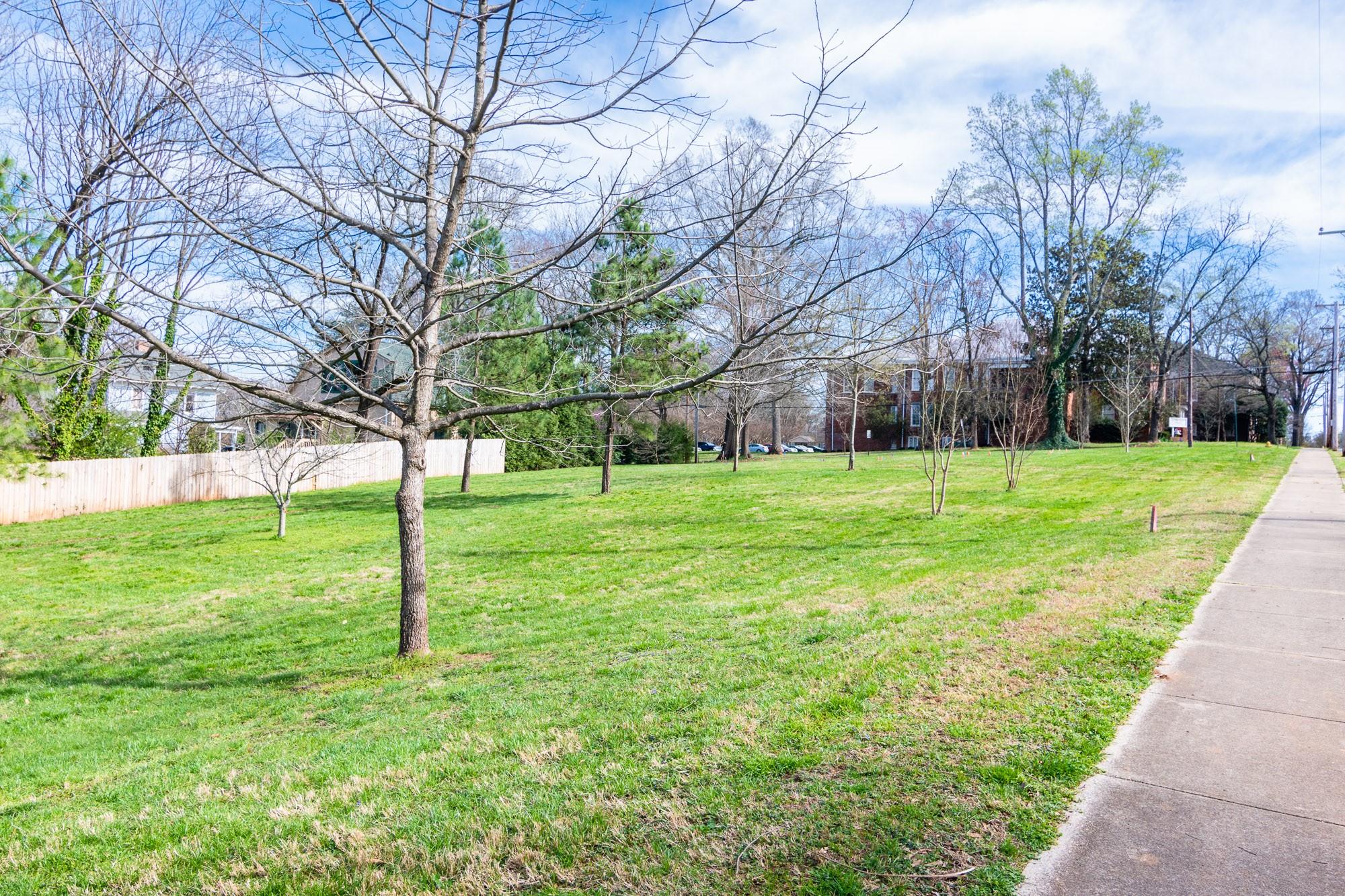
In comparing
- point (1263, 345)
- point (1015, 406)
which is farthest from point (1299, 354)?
point (1015, 406)

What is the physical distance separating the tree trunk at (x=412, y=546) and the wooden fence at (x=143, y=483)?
10.3 metres

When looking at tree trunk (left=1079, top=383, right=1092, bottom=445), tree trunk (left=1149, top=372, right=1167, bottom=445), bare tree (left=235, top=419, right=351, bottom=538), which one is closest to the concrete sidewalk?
bare tree (left=235, top=419, right=351, bottom=538)

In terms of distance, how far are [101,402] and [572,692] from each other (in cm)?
612

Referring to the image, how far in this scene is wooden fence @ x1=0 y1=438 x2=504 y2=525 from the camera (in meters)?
19.8

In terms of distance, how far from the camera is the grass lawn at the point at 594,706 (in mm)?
3146

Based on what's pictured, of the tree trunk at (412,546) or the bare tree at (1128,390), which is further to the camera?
the bare tree at (1128,390)

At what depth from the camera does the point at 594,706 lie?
5336mm

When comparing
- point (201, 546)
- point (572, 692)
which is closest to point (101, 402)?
point (572, 692)

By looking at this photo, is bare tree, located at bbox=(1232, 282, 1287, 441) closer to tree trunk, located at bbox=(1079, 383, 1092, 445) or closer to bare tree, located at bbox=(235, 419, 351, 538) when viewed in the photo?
tree trunk, located at bbox=(1079, 383, 1092, 445)

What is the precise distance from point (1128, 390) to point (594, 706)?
3587cm

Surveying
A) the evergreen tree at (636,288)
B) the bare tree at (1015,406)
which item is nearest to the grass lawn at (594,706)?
the evergreen tree at (636,288)

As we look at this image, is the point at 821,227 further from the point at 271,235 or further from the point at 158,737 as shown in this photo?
the point at 158,737

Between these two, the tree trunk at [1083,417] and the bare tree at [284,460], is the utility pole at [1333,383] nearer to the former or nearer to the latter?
the tree trunk at [1083,417]

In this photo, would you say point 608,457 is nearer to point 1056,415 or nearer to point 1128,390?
point 1128,390
